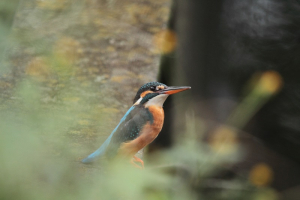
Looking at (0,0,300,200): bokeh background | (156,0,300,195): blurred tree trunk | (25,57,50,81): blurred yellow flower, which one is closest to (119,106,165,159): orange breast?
(0,0,300,200): bokeh background

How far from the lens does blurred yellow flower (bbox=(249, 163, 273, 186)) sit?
5.37ft

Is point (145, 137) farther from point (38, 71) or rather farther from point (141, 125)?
point (38, 71)

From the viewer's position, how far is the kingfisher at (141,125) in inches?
38.2

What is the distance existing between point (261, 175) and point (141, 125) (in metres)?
0.99

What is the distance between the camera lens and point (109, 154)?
0.90m

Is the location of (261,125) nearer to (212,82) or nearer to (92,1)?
(212,82)

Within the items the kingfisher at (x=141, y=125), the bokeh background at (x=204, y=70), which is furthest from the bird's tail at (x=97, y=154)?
the bokeh background at (x=204, y=70)

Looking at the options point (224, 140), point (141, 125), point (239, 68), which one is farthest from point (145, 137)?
point (239, 68)

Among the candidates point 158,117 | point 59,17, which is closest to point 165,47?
point 59,17

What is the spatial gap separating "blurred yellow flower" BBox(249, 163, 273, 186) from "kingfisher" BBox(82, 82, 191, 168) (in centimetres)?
78

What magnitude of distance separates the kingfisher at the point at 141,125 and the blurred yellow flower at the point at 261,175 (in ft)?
2.56

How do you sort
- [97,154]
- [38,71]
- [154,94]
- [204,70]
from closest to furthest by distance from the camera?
[97,154]
[154,94]
[38,71]
[204,70]

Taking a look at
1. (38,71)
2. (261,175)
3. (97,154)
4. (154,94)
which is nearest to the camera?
(97,154)

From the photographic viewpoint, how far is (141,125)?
98 cm
